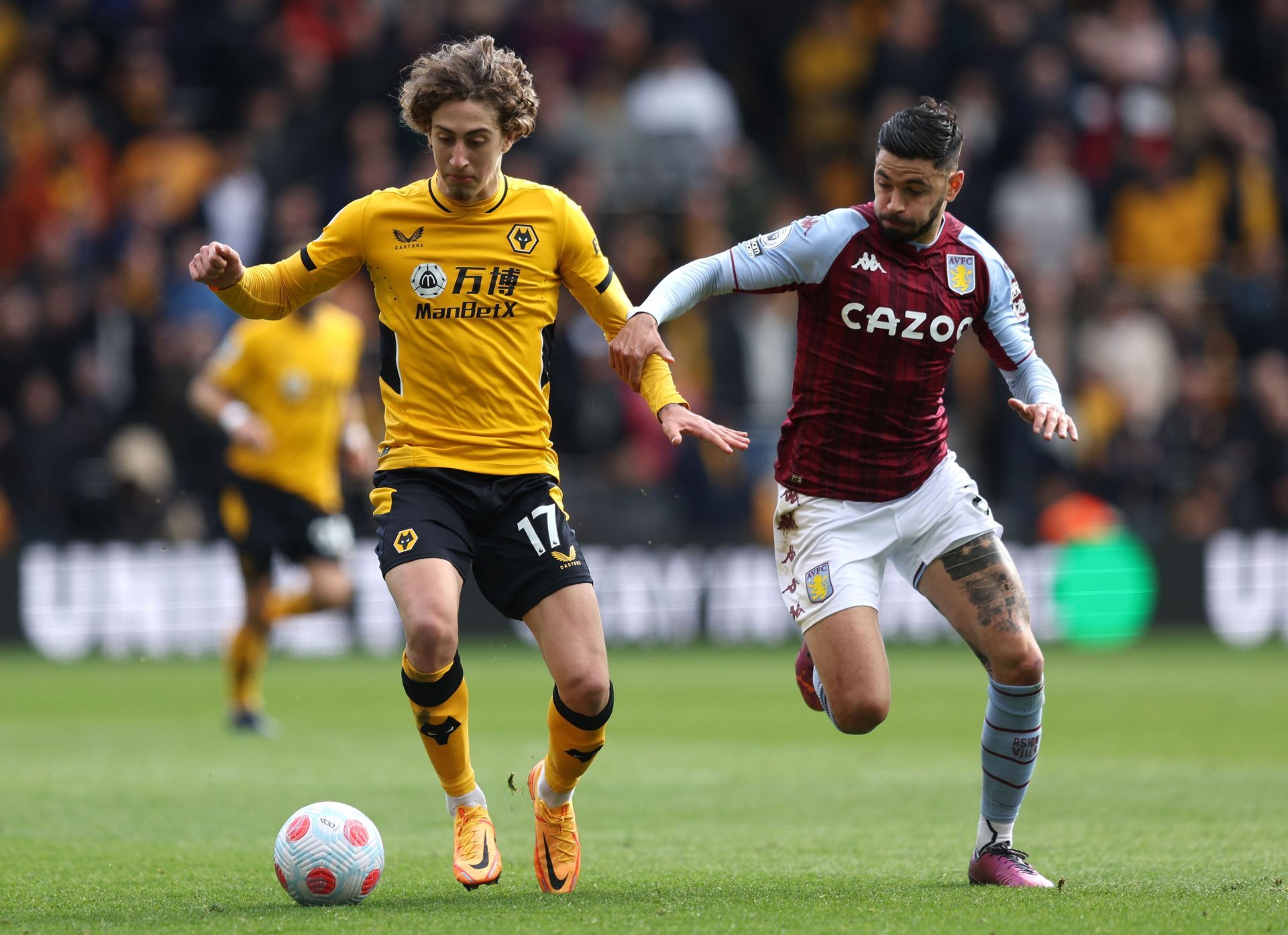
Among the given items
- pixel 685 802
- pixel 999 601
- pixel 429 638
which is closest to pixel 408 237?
pixel 429 638

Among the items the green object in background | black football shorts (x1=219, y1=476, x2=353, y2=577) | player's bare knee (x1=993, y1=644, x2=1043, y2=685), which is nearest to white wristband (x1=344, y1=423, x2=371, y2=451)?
black football shorts (x1=219, y1=476, x2=353, y2=577)

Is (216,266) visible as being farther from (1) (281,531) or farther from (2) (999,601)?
(1) (281,531)

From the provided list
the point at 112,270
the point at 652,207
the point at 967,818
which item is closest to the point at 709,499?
the point at 652,207

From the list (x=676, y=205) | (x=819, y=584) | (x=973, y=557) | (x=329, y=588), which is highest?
(x=676, y=205)

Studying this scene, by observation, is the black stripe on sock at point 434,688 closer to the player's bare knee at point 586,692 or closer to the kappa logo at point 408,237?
the player's bare knee at point 586,692

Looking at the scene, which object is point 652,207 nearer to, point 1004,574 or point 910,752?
point 910,752

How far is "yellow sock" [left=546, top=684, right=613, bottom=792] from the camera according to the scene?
6055 mm

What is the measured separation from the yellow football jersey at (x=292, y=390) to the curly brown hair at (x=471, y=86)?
17.8 feet

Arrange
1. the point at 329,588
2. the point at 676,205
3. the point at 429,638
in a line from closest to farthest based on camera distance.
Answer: the point at 429,638 → the point at 329,588 → the point at 676,205

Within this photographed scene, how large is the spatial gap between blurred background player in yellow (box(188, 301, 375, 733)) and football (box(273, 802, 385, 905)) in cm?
563

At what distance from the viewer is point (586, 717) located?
604 cm

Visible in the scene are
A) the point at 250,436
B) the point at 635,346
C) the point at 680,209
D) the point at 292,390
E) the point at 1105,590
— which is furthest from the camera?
the point at 680,209

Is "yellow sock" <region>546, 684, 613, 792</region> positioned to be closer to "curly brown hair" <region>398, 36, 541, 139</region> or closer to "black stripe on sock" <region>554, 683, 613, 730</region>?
"black stripe on sock" <region>554, 683, 613, 730</region>

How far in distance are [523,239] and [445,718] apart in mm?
1619
